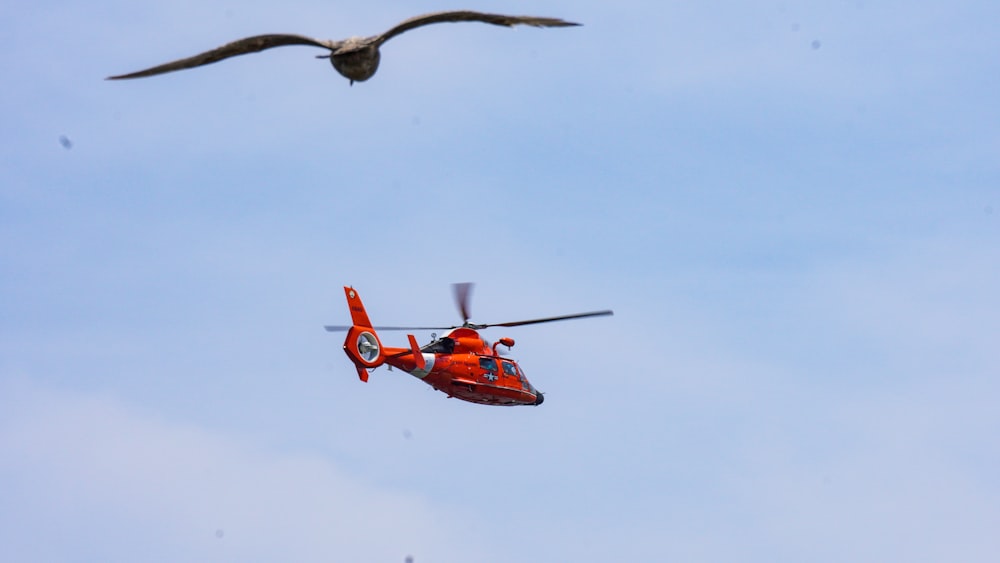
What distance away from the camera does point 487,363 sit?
68000mm

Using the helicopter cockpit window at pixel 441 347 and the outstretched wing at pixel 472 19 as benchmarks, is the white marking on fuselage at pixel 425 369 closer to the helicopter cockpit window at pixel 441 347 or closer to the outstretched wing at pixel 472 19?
the helicopter cockpit window at pixel 441 347

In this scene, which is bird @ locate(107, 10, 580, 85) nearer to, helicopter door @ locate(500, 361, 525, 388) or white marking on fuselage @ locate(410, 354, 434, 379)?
white marking on fuselage @ locate(410, 354, 434, 379)

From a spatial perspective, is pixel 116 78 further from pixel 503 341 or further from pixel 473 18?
pixel 503 341

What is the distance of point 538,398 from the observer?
72438mm

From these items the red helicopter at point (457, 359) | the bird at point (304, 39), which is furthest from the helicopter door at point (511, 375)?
the bird at point (304, 39)

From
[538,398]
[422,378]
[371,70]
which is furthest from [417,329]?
[371,70]

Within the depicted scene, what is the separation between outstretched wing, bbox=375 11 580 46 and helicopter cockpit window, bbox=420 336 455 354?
34.7m

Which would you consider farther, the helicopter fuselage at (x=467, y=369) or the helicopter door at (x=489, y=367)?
the helicopter door at (x=489, y=367)

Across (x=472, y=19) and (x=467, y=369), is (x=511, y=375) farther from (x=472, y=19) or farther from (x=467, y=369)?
(x=472, y=19)

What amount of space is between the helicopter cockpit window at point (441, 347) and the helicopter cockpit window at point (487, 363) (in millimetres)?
1587

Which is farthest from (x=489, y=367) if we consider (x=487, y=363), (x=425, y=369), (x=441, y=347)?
(x=425, y=369)

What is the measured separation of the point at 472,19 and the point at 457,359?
35.9 m

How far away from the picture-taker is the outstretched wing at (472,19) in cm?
3181

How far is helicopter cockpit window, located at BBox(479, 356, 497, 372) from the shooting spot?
222 feet
